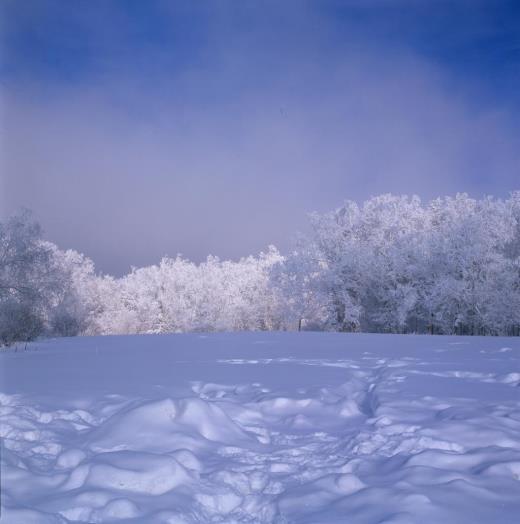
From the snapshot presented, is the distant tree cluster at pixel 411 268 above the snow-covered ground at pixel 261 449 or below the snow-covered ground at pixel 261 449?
above

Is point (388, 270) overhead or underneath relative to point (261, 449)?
overhead

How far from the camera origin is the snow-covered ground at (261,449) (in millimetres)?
2797

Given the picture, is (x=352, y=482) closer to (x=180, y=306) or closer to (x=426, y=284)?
(x=426, y=284)

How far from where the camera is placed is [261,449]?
395 cm

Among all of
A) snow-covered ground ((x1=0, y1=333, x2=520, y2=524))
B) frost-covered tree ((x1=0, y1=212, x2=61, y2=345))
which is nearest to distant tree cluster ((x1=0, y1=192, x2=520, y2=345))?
frost-covered tree ((x1=0, y1=212, x2=61, y2=345))

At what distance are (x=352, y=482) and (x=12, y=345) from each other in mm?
13817

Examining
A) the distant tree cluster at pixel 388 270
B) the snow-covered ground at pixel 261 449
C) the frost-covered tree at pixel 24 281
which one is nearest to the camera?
the snow-covered ground at pixel 261 449

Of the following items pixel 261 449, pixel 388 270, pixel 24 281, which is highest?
pixel 388 270

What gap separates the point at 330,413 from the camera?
16.6 feet

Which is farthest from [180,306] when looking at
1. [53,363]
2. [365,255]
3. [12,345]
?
[53,363]

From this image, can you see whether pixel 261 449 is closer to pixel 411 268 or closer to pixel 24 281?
pixel 24 281

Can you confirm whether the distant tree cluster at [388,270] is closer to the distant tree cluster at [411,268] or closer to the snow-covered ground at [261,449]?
the distant tree cluster at [411,268]

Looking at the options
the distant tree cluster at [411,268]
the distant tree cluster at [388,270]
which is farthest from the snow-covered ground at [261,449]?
the distant tree cluster at [411,268]

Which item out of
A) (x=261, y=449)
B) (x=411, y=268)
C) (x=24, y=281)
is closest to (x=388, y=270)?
(x=411, y=268)
